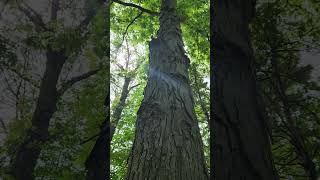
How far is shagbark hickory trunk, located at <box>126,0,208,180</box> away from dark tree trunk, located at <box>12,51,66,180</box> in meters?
0.78

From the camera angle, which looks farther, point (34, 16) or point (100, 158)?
point (34, 16)

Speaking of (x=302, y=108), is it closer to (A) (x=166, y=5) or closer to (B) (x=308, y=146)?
(B) (x=308, y=146)

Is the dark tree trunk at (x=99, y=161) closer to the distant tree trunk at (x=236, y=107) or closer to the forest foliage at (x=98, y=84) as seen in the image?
the forest foliage at (x=98, y=84)

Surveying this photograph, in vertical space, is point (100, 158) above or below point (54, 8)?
below

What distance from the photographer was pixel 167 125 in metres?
3.18

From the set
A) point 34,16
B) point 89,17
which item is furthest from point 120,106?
point 34,16

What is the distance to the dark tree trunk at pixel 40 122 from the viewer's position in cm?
289

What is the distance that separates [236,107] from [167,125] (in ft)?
3.55

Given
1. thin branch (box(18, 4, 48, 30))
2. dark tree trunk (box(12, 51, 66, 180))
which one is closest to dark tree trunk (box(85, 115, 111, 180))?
dark tree trunk (box(12, 51, 66, 180))

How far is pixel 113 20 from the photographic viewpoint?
6973mm

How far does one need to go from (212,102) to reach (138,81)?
8.76m

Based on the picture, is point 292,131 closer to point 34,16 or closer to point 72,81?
point 72,81

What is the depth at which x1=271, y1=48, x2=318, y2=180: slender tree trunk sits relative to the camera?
2430 mm

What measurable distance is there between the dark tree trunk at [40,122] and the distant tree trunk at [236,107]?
59.1 inches
